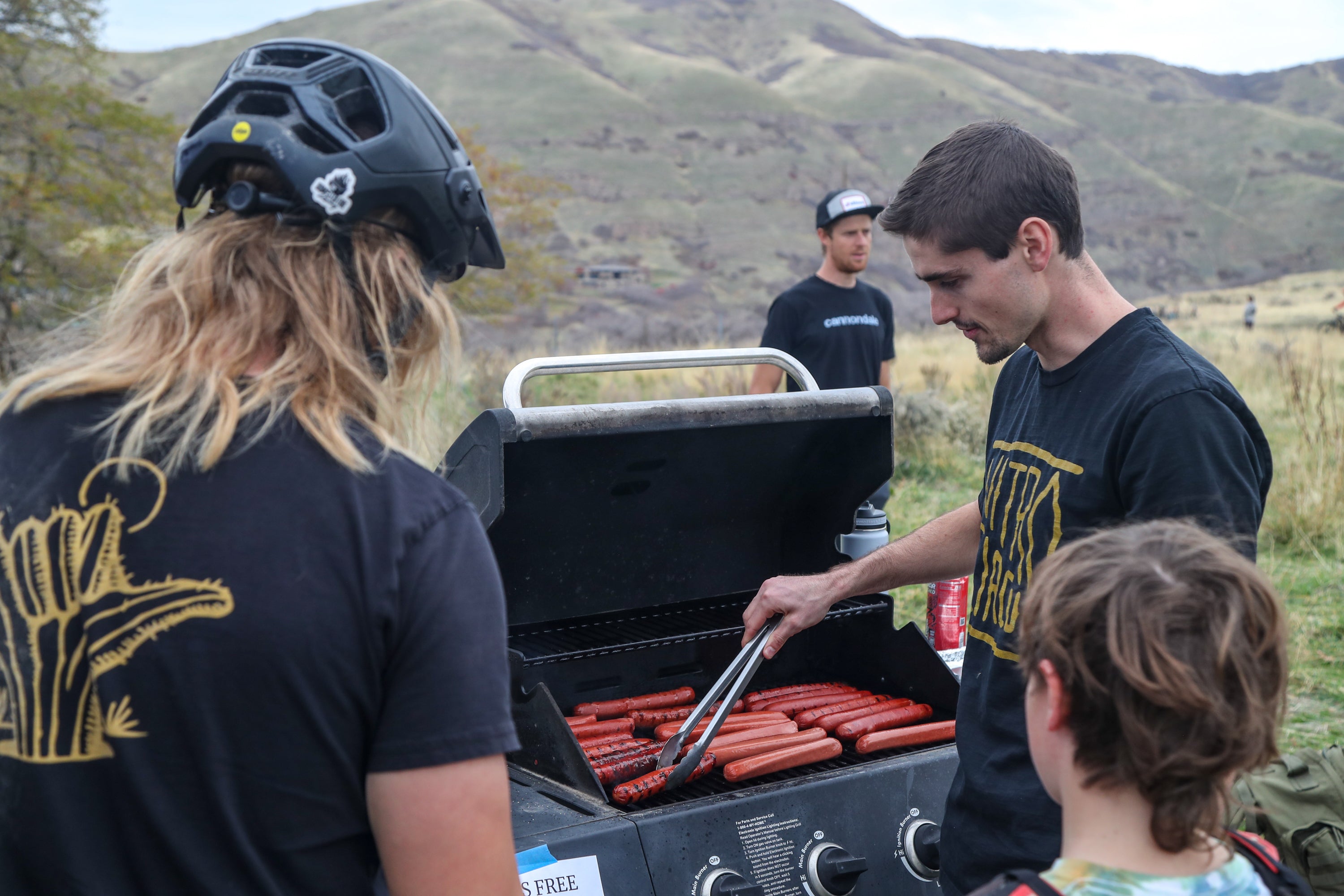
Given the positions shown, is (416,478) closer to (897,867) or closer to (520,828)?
(520,828)

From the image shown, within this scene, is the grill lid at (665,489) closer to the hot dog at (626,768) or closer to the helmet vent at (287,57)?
the hot dog at (626,768)

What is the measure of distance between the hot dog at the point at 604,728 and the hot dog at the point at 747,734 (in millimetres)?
152

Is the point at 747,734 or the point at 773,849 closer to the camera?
the point at 773,849

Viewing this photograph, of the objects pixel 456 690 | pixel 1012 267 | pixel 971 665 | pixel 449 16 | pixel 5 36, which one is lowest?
pixel 971 665

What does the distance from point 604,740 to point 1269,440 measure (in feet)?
32.0

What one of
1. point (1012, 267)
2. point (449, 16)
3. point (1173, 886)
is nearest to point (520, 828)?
point (1173, 886)

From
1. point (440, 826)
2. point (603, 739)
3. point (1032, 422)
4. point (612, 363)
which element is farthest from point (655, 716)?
point (440, 826)

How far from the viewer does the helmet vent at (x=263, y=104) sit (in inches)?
49.7

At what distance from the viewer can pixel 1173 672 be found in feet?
3.76

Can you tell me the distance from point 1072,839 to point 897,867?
993 mm

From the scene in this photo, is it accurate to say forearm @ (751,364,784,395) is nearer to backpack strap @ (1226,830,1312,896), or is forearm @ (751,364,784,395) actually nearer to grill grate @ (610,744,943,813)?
grill grate @ (610,744,943,813)

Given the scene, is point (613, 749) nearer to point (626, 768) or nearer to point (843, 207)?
point (626, 768)

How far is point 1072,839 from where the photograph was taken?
1246 millimetres

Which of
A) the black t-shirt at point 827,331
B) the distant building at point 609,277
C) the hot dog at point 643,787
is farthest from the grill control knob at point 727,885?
the distant building at point 609,277
